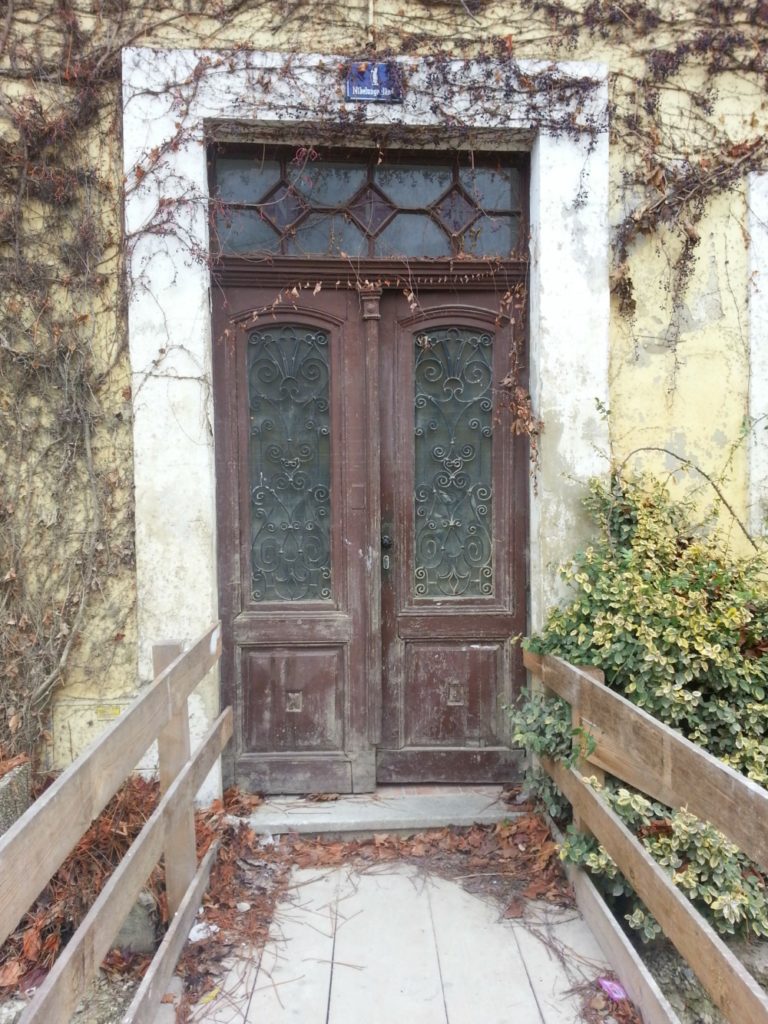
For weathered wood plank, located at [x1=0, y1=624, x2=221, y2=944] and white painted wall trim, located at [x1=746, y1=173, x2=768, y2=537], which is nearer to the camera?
weathered wood plank, located at [x1=0, y1=624, x2=221, y2=944]

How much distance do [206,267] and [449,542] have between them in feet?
5.97

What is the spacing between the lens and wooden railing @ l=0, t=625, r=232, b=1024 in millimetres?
1680

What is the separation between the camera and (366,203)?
153 inches

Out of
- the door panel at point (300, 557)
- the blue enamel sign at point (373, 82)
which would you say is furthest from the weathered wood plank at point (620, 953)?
the blue enamel sign at point (373, 82)

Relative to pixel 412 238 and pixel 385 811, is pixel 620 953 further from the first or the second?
pixel 412 238

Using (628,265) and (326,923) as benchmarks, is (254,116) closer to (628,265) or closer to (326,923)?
(628,265)

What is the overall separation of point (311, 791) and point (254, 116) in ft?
10.9

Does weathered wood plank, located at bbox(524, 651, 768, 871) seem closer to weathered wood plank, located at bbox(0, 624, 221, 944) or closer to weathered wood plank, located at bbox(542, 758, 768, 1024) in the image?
weathered wood plank, located at bbox(542, 758, 768, 1024)

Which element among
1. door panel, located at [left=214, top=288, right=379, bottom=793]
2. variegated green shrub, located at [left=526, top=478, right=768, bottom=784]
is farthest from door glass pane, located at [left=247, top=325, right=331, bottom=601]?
variegated green shrub, located at [left=526, top=478, right=768, bottom=784]

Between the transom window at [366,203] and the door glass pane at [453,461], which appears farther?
the door glass pane at [453,461]

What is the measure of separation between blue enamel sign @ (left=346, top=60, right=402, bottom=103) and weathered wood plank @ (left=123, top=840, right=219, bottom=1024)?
11.5 feet

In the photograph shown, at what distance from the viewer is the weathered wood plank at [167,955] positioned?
226cm

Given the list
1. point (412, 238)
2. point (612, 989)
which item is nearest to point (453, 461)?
point (412, 238)

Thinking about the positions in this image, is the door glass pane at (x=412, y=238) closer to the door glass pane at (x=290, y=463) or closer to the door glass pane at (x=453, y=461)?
the door glass pane at (x=453, y=461)
